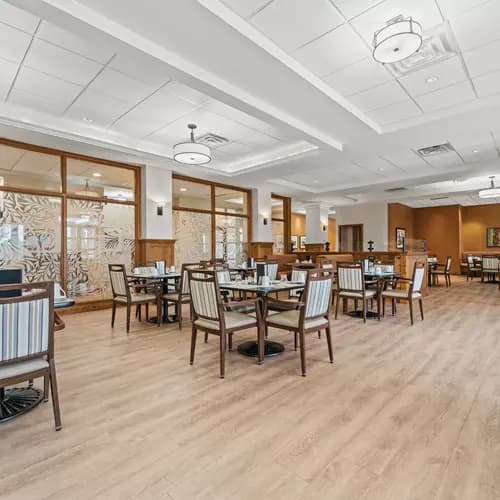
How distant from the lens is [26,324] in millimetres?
1971

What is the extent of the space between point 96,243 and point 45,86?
3191 mm

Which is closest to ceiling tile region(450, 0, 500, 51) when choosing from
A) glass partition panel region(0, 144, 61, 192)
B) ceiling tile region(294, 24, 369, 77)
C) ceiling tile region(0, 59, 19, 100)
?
ceiling tile region(294, 24, 369, 77)

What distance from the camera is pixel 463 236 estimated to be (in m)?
14.6

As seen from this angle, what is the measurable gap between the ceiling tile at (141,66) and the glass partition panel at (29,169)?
10.3 feet

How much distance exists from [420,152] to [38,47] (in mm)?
6281

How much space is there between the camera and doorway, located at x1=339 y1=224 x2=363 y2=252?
45.8 feet

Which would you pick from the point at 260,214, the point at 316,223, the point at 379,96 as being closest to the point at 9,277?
the point at 379,96

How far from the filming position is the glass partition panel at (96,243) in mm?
6312

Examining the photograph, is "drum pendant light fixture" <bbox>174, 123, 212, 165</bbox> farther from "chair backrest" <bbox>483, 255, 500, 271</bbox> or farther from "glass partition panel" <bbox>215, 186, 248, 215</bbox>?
"chair backrest" <bbox>483, 255, 500, 271</bbox>

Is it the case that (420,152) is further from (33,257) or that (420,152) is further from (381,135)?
(33,257)

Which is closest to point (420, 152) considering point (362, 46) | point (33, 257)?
point (362, 46)

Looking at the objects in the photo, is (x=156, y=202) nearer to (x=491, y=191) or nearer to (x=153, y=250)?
(x=153, y=250)

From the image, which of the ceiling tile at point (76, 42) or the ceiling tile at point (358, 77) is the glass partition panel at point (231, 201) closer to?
the ceiling tile at point (358, 77)

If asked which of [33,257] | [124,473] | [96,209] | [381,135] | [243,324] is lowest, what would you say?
[124,473]
